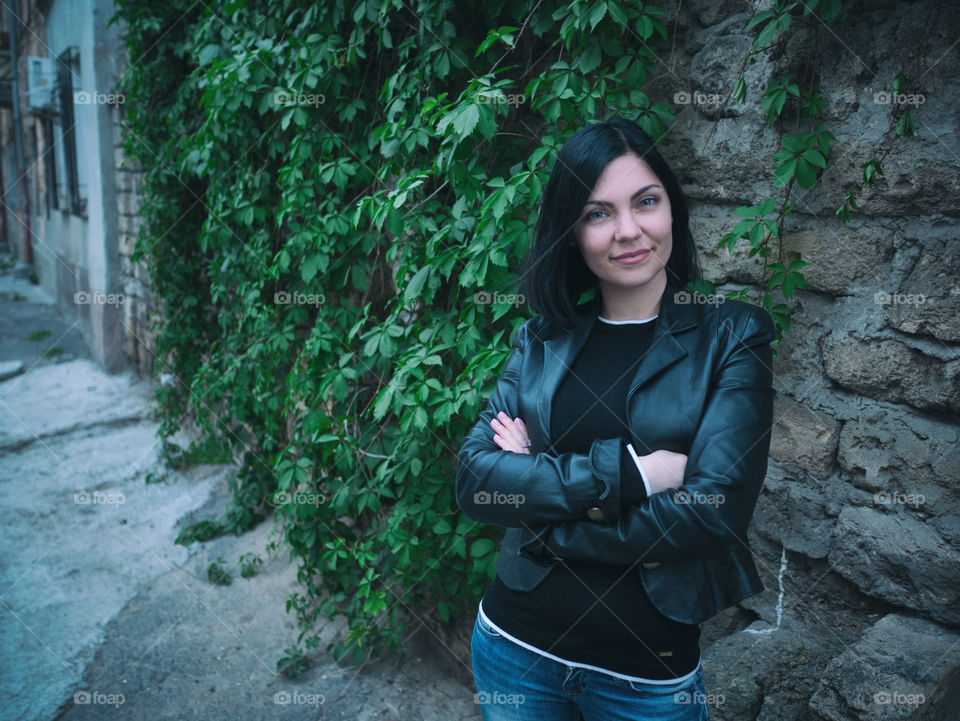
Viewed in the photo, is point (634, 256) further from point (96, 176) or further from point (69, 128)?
point (69, 128)

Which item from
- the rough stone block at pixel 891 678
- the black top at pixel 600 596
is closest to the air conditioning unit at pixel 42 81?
the black top at pixel 600 596

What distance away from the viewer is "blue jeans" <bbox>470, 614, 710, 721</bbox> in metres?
1.41

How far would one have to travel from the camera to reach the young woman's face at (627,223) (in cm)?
147

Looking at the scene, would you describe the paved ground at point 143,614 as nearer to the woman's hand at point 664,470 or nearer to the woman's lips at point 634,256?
the woman's hand at point 664,470

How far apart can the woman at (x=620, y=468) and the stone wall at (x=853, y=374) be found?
0.37 m

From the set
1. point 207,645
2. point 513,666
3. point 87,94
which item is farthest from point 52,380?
point 513,666

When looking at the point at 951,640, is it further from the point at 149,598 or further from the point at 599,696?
the point at 149,598

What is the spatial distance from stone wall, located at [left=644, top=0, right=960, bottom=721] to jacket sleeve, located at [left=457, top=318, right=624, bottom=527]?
25.7 inches

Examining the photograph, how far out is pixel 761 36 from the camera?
5.61ft

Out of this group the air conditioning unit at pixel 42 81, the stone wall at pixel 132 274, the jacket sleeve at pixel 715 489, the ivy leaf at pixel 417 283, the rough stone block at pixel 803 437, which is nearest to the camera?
the jacket sleeve at pixel 715 489

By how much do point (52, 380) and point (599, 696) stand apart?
282 inches

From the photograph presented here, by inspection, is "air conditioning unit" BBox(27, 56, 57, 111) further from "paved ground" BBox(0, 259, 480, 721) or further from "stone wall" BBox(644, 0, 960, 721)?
"stone wall" BBox(644, 0, 960, 721)

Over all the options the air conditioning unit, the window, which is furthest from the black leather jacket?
the air conditioning unit

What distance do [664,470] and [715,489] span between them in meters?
0.11
